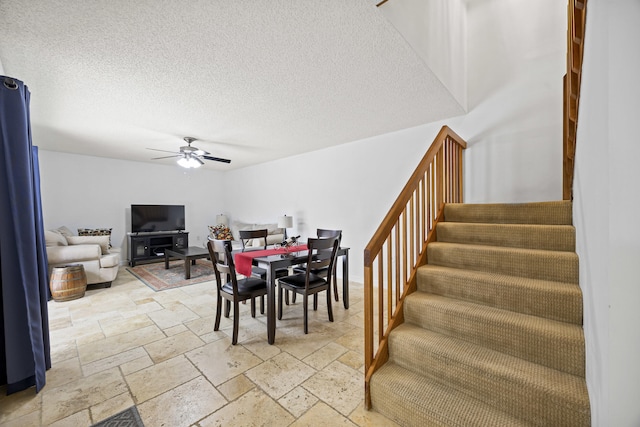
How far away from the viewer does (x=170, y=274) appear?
199 inches

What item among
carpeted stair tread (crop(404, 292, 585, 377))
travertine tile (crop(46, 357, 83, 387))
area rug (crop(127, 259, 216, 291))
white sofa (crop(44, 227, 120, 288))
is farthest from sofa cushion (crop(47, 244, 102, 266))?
carpeted stair tread (crop(404, 292, 585, 377))

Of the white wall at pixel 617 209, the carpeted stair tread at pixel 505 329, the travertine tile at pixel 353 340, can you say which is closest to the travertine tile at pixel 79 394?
the travertine tile at pixel 353 340

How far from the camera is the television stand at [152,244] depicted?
5867 millimetres

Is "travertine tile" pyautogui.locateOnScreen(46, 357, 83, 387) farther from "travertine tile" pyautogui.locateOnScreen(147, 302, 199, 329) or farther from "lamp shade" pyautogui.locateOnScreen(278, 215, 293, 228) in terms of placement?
"lamp shade" pyautogui.locateOnScreen(278, 215, 293, 228)

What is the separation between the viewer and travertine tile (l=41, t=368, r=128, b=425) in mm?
1660

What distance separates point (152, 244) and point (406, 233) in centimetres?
621

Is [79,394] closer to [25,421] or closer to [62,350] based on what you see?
[25,421]

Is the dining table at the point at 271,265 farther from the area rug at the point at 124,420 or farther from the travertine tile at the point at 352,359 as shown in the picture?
the area rug at the point at 124,420

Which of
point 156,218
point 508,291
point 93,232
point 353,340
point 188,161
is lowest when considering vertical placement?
point 353,340

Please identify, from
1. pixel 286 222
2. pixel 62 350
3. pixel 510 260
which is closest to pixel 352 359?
pixel 510 260

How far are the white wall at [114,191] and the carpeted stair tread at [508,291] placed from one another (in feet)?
21.8

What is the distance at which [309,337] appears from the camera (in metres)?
2.57

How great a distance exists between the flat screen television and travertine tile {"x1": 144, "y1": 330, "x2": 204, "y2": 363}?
15.2 feet

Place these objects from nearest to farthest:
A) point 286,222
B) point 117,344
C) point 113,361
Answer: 1. point 113,361
2. point 117,344
3. point 286,222
